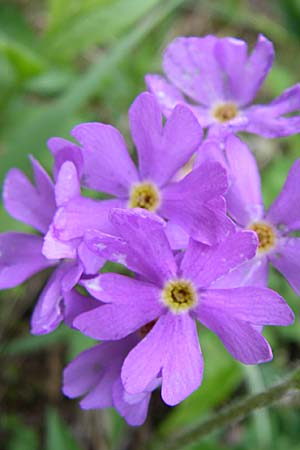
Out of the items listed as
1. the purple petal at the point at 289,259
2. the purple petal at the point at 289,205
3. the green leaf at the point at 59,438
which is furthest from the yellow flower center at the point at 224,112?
the green leaf at the point at 59,438

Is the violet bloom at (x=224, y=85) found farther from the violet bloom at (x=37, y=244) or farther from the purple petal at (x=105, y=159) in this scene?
the violet bloom at (x=37, y=244)

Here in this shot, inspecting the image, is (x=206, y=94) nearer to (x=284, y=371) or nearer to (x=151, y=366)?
(x=151, y=366)

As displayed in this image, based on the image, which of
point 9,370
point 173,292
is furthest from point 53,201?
point 9,370

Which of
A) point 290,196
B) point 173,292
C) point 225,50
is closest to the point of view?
point 173,292

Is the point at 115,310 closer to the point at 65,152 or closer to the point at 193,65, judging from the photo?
the point at 65,152

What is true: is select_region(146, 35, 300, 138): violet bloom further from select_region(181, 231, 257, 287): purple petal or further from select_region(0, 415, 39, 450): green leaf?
select_region(0, 415, 39, 450): green leaf

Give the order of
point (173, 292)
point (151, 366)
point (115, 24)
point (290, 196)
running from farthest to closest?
point (115, 24)
point (290, 196)
point (173, 292)
point (151, 366)
